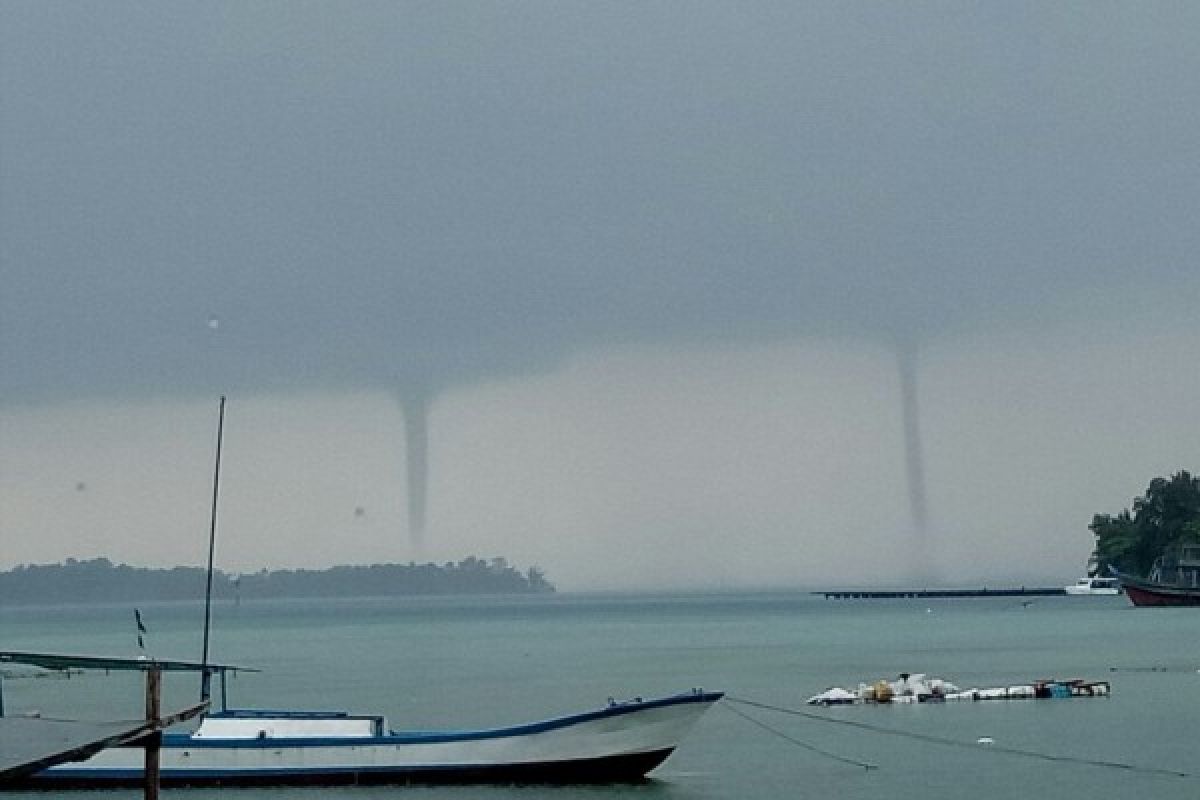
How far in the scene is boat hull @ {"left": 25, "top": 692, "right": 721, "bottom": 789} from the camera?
141ft

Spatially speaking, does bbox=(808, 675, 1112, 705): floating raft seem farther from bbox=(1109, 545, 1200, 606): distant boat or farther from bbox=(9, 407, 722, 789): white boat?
bbox=(1109, 545, 1200, 606): distant boat

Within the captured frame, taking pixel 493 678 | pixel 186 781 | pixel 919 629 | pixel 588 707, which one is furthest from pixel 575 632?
pixel 186 781

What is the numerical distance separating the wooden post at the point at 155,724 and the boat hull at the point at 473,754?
19942 millimetres

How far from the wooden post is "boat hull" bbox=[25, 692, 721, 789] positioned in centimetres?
1994

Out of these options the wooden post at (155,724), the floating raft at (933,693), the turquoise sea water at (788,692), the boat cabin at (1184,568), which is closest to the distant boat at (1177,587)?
the boat cabin at (1184,568)

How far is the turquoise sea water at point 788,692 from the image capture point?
44.8 meters

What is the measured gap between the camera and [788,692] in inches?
2955

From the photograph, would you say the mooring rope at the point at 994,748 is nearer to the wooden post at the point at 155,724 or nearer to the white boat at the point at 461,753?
the white boat at the point at 461,753

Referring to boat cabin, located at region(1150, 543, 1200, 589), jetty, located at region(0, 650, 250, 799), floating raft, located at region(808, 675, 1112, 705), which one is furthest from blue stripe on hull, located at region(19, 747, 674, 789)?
boat cabin, located at region(1150, 543, 1200, 589)

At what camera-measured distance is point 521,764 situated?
1699 inches

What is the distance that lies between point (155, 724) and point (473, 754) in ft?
78.5

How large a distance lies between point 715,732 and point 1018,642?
233 feet

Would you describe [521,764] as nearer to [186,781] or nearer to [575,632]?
[186,781]

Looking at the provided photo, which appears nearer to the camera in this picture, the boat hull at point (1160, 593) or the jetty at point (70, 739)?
the jetty at point (70, 739)
